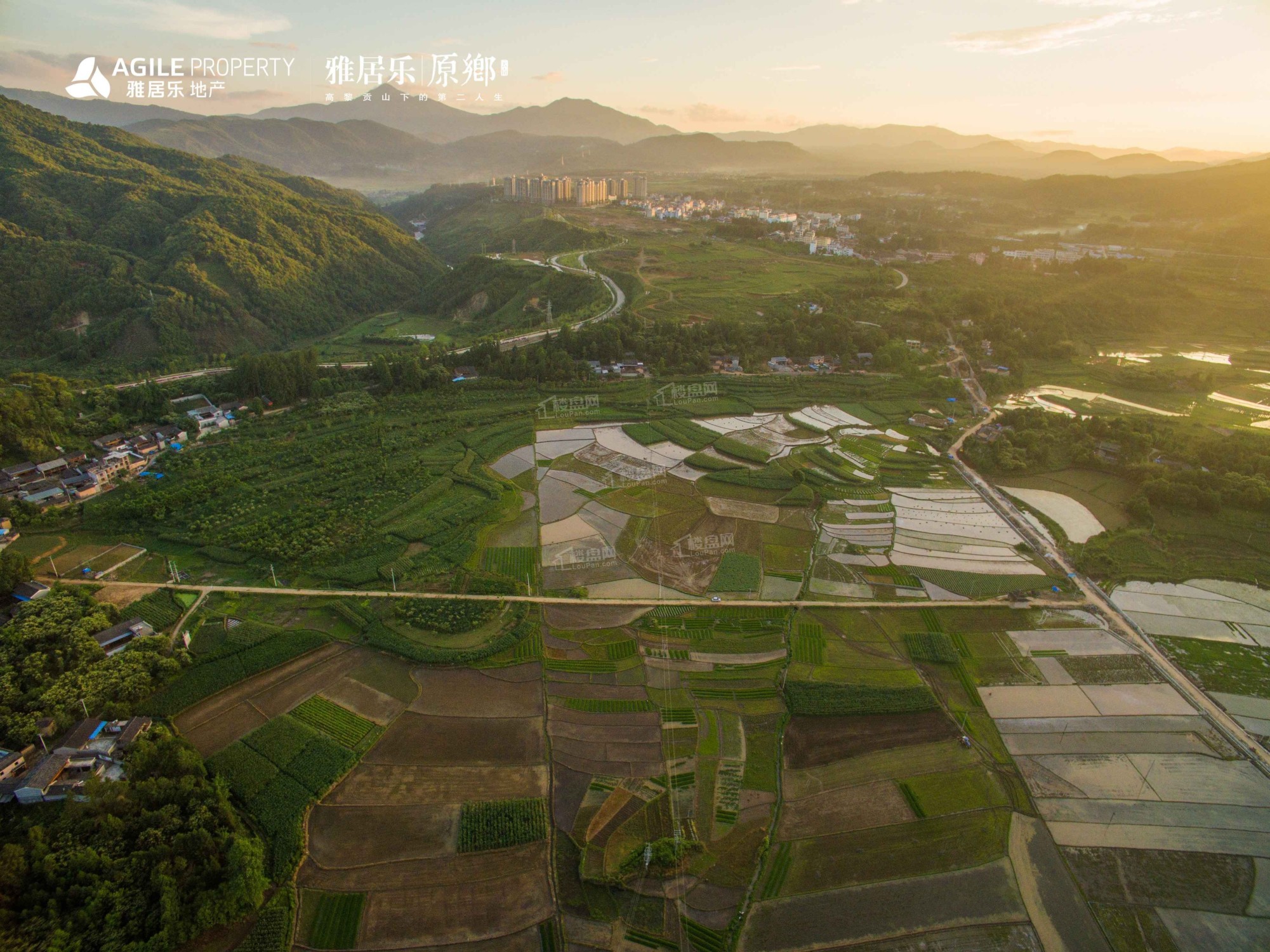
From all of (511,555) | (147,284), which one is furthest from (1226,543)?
(147,284)

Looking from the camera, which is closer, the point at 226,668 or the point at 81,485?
the point at 226,668

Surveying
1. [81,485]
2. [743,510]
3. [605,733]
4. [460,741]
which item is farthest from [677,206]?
[460,741]

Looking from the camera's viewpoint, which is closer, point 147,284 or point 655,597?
point 655,597

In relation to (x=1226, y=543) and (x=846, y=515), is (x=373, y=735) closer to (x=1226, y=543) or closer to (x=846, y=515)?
(x=846, y=515)

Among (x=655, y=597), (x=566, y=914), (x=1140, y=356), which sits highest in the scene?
(x=1140, y=356)

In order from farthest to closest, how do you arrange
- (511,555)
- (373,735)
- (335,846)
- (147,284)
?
(147,284)
(511,555)
(373,735)
(335,846)

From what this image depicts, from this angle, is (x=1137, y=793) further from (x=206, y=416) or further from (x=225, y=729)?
(x=206, y=416)
